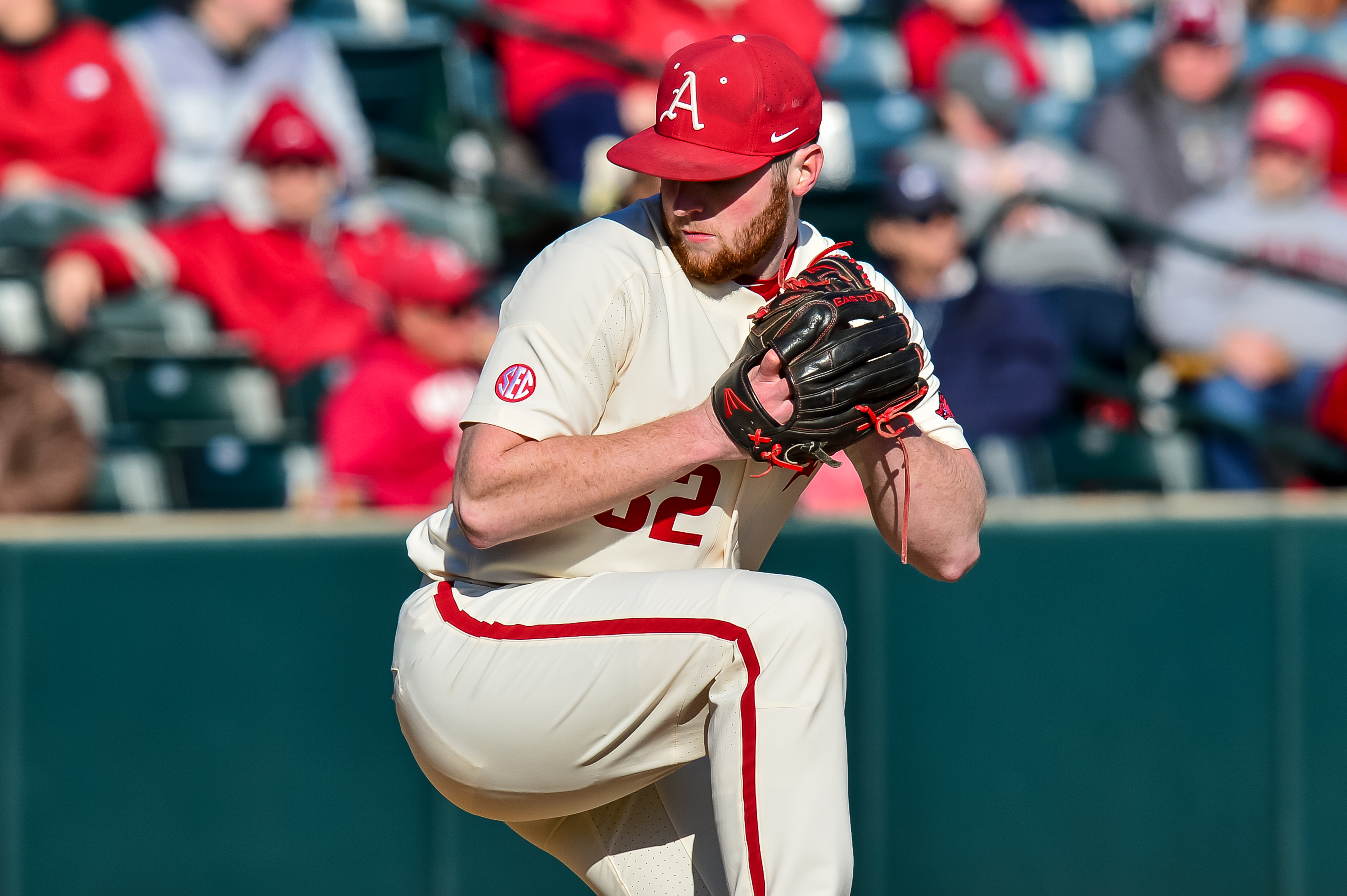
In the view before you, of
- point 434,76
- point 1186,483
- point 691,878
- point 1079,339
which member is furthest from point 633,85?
point 691,878

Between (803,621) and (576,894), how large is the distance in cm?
206

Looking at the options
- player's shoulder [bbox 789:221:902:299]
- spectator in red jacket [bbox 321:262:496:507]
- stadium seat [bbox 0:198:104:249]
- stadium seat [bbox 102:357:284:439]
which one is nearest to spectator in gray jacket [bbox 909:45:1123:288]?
spectator in red jacket [bbox 321:262:496:507]

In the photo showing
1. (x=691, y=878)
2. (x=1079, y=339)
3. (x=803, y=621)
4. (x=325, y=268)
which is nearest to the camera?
(x=803, y=621)

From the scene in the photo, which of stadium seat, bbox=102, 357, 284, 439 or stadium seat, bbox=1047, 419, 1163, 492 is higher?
stadium seat, bbox=102, 357, 284, 439

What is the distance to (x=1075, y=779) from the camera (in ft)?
13.5

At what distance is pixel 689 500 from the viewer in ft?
7.48

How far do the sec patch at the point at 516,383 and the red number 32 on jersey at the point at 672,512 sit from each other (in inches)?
9.5

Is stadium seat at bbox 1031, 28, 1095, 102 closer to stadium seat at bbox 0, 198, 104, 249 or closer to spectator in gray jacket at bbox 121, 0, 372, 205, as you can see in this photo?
spectator in gray jacket at bbox 121, 0, 372, 205

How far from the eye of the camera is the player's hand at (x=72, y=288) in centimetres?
467

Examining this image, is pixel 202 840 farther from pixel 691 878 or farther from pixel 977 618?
pixel 977 618

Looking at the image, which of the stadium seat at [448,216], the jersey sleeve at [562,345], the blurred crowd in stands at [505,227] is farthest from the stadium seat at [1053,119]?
the jersey sleeve at [562,345]

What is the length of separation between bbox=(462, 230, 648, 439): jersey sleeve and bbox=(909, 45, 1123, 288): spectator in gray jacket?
3675 mm

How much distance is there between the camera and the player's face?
7.13ft

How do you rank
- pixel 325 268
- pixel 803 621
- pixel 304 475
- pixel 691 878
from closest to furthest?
pixel 803 621, pixel 691 878, pixel 304 475, pixel 325 268
